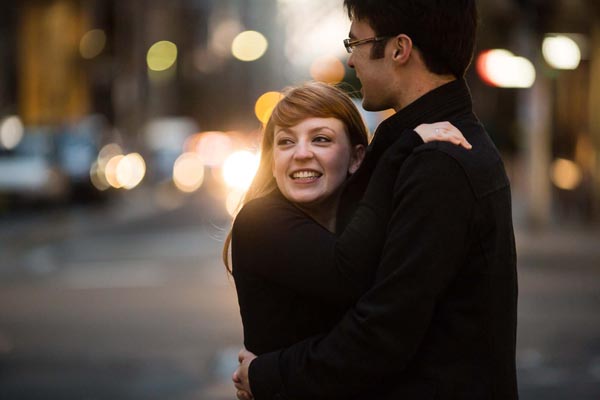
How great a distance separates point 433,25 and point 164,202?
3353cm

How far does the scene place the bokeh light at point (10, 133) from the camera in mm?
30203

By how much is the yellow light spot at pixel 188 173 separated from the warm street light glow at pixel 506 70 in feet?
75.9

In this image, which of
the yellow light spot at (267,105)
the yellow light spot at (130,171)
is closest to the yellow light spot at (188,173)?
the yellow light spot at (130,171)

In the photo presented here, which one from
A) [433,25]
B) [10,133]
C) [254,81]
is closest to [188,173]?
[10,133]

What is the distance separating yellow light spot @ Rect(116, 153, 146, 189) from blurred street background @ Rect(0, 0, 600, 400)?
0.22 m

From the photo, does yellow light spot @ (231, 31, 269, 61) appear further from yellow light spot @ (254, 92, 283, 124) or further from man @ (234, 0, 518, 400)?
man @ (234, 0, 518, 400)

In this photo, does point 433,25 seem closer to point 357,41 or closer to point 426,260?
point 357,41

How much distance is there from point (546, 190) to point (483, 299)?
18675 mm

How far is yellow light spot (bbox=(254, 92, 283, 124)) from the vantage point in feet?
11.2

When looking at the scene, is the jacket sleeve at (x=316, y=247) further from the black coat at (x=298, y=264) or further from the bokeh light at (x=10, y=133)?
the bokeh light at (x=10, y=133)

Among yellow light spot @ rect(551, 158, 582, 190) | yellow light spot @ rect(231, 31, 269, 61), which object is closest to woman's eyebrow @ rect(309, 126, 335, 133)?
yellow light spot @ rect(551, 158, 582, 190)

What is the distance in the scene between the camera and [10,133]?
31188mm

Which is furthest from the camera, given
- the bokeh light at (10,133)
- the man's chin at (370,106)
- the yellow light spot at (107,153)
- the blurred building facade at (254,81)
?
the yellow light spot at (107,153)

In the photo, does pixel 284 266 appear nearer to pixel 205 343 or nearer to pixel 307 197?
pixel 307 197
